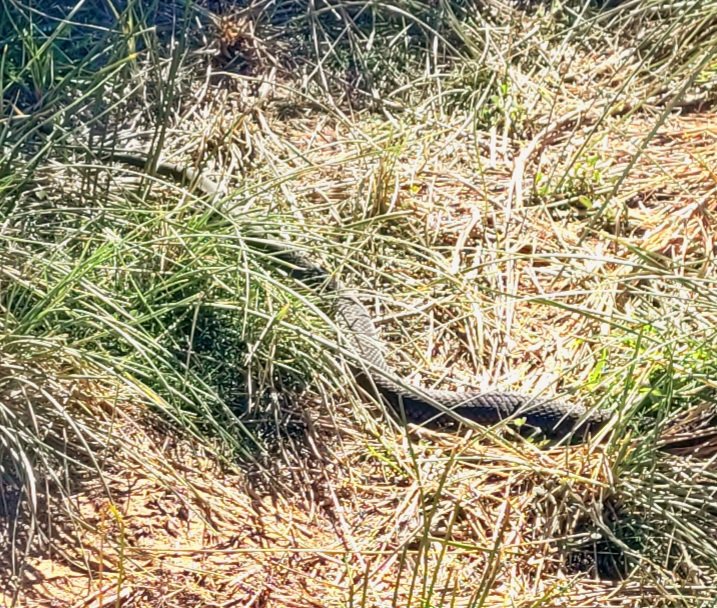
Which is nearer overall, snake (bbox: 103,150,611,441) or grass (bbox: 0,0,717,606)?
grass (bbox: 0,0,717,606)

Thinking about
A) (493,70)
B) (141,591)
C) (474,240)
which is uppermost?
(493,70)

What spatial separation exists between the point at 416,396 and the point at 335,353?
1.01 ft

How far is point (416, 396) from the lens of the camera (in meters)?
3.51

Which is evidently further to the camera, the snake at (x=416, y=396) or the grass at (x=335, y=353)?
the snake at (x=416, y=396)

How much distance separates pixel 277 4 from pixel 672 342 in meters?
3.14

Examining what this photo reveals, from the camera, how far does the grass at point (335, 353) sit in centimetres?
289

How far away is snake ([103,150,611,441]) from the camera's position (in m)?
3.47

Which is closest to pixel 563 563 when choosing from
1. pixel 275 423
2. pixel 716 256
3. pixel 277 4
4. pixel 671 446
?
pixel 671 446

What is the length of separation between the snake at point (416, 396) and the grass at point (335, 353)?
0.23ft

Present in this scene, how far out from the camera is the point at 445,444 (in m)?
3.52

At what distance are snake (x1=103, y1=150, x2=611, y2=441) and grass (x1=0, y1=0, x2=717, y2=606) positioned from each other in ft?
0.23

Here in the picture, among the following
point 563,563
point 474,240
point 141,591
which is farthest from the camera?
point 474,240

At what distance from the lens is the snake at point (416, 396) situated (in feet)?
11.4

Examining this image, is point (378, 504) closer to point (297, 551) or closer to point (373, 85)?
point (297, 551)
